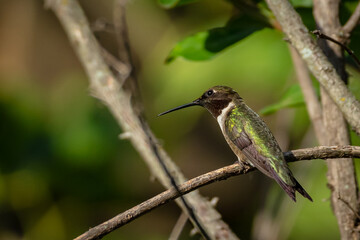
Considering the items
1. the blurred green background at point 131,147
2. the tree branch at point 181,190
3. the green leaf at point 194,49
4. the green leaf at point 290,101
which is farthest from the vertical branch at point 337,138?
the blurred green background at point 131,147

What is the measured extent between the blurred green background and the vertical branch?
1.07m

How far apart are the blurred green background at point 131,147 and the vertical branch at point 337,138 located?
3.50 ft

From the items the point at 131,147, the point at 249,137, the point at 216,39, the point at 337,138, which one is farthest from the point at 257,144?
the point at 131,147

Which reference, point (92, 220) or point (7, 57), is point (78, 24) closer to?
point (92, 220)

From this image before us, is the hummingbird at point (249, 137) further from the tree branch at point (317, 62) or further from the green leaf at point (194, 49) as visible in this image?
the tree branch at point (317, 62)

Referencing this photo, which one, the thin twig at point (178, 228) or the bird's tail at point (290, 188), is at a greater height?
the bird's tail at point (290, 188)

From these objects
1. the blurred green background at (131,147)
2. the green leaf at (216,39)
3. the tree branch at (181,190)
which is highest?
the green leaf at (216,39)

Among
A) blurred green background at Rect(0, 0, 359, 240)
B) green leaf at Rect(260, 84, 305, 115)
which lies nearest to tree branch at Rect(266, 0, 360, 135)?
green leaf at Rect(260, 84, 305, 115)

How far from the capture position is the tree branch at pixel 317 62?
2363 millimetres

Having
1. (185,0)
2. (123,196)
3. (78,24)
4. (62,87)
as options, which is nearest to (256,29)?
(185,0)

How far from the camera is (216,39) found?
10.5 ft

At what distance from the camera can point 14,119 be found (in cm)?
540

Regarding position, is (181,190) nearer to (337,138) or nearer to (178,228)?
(337,138)

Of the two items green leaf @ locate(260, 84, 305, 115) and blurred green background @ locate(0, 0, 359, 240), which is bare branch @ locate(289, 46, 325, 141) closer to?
green leaf @ locate(260, 84, 305, 115)
